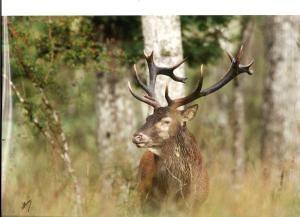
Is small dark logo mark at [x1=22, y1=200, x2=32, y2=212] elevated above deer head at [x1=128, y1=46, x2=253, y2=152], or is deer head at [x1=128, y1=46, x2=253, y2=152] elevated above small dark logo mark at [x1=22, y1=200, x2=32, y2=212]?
deer head at [x1=128, y1=46, x2=253, y2=152]

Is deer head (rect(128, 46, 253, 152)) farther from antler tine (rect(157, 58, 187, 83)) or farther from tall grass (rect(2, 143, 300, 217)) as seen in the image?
tall grass (rect(2, 143, 300, 217))

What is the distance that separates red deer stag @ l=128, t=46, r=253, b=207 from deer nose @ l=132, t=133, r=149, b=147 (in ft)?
0.08

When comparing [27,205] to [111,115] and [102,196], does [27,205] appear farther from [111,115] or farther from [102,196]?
[111,115]

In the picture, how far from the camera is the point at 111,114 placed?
13.6 meters

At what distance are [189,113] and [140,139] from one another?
620 mm

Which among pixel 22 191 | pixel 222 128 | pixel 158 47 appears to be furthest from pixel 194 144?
pixel 222 128

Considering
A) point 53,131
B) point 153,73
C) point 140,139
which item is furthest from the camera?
point 53,131

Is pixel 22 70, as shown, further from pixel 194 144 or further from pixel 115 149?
pixel 194 144

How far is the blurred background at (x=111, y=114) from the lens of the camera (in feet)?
34.6

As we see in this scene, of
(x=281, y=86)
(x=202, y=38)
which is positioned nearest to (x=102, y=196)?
(x=281, y=86)

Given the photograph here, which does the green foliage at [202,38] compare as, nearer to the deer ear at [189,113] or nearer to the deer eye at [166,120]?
the deer ear at [189,113]

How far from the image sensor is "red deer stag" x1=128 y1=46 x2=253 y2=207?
9.84 metres

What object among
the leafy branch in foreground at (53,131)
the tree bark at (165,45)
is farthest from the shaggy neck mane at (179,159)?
the leafy branch in foreground at (53,131)

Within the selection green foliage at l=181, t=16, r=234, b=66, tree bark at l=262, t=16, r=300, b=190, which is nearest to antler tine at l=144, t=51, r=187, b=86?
green foliage at l=181, t=16, r=234, b=66
